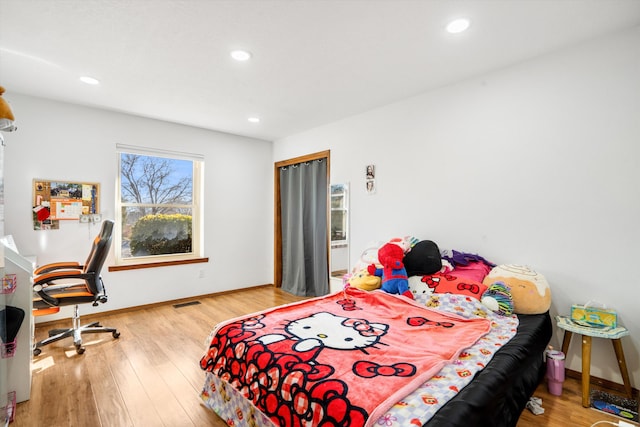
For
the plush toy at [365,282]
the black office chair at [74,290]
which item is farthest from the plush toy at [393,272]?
the black office chair at [74,290]

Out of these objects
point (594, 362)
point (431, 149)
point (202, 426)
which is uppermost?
point (431, 149)

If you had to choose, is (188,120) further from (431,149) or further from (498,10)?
(498,10)

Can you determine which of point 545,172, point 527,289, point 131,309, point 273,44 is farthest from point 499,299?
point 131,309

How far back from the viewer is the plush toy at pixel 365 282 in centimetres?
278

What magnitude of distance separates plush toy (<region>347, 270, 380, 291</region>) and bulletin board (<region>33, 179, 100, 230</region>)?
319 cm

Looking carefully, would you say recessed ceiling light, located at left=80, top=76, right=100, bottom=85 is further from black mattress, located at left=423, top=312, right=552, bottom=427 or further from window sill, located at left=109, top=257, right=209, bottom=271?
black mattress, located at left=423, top=312, right=552, bottom=427

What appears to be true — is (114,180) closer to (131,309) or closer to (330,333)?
(131,309)

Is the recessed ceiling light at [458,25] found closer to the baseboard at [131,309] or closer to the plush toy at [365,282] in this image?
the plush toy at [365,282]

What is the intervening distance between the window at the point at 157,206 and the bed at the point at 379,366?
2.82 m

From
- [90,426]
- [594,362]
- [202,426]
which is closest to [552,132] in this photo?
[594,362]

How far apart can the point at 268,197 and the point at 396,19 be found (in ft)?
12.2

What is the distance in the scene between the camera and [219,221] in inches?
185

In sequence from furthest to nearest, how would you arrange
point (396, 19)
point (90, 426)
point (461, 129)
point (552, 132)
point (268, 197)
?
point (268, 197) < point (461, 129) < point (552, 132) < point (396, 19) < point (90, 426)

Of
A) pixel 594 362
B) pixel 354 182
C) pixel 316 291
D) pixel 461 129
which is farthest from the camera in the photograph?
pixel 316 291
